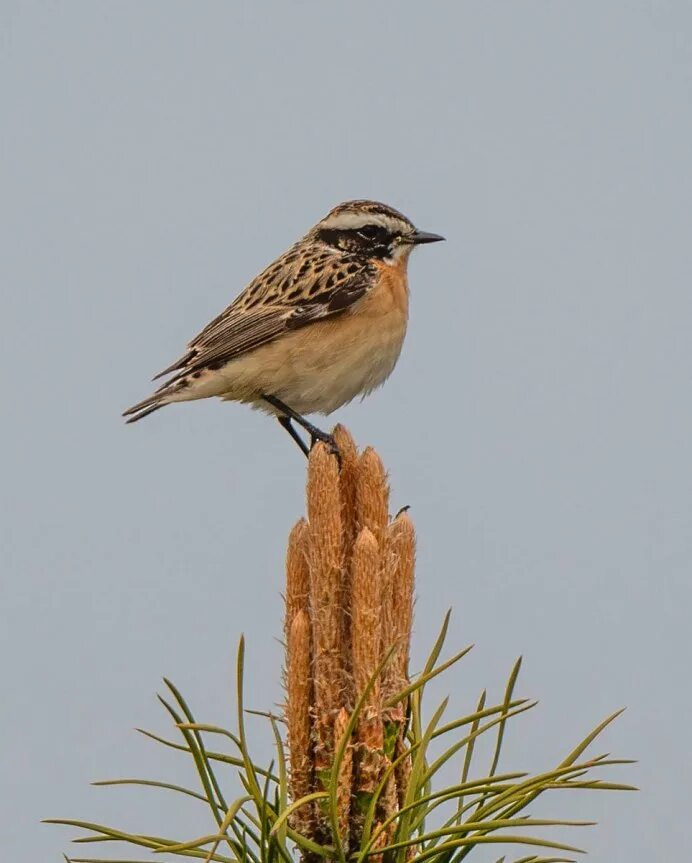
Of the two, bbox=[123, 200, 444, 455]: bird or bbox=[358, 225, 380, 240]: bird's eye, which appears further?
bbox=[358, 225, 380, 240]: bird's eye

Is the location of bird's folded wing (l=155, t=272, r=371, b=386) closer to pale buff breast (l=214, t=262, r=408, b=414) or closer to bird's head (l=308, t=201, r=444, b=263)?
pale buff breast (l=214, t=262, r=408, b=414)

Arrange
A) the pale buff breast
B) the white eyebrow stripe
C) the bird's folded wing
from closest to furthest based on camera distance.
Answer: the pale buff breast < the bird's folded wing < the white eyebrow stripe

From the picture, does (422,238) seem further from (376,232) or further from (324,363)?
(324,363)

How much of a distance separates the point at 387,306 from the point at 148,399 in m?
1.87

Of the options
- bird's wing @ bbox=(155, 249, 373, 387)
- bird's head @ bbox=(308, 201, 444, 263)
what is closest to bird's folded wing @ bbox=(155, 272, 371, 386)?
bird's wing @ bbox=(155, 249, 373, 387)

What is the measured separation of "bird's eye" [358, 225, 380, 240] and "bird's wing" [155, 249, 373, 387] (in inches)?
12.6

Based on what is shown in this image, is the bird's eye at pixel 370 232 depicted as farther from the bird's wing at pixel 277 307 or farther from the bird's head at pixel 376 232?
the bird's wing at pixel 277 307

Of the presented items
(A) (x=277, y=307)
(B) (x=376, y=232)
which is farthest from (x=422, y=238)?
(A) (x=277, y=307)

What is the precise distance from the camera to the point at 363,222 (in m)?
9.99

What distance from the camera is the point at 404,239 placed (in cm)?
1000

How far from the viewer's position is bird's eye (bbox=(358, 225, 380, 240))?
999 cm

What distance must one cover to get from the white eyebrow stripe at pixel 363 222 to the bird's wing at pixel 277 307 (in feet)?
1.05

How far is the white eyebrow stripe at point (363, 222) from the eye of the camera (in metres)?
9.94

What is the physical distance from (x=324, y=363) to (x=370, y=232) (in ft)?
4.79
